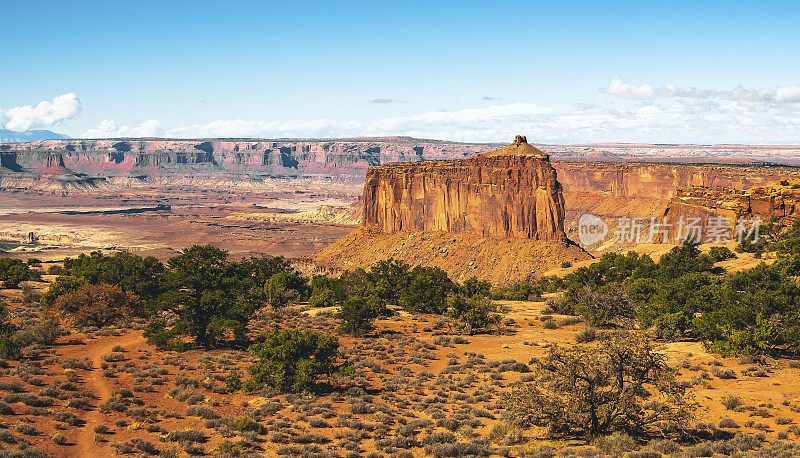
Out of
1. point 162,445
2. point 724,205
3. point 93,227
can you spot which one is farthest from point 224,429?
point 93,227

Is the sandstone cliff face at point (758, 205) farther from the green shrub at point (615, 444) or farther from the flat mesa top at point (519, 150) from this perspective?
the green shrub at point (615, 444)

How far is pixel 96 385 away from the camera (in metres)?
25.6

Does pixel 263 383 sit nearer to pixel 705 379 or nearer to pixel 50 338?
pixel 50 338

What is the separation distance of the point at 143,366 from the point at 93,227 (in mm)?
175638

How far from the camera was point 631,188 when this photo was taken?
13888 cm

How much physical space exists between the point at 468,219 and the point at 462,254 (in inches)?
251

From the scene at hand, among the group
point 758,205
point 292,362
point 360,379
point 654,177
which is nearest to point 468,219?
point 758,205

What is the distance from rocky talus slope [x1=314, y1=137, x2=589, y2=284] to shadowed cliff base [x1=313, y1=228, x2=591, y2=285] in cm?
13

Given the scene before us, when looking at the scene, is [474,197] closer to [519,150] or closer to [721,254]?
[519,150]

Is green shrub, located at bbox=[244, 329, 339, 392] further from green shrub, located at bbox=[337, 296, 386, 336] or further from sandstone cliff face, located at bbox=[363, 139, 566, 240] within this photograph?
sandstone cliff face, located at bbox=[363, 139, 566, 240]

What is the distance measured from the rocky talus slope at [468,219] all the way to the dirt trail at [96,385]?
48.5 m

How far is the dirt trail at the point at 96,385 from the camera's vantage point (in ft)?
63.2

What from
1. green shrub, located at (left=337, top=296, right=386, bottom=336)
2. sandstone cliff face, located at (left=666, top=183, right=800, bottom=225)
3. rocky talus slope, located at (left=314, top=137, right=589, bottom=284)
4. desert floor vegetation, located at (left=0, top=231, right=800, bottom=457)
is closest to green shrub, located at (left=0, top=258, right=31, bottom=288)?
desert floor vegetation, located at (left=0, top=231, right=800, bottom=457)

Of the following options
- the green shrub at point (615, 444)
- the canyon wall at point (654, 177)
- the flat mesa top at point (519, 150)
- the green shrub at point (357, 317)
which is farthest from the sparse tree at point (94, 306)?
the canyon wall at point (654, 177)
